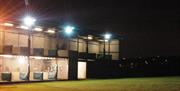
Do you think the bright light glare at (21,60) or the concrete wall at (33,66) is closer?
the concrete wall at (33,66)

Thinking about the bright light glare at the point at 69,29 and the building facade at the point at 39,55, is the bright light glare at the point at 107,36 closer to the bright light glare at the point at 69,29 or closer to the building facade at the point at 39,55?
the building facade at the point at 39,55

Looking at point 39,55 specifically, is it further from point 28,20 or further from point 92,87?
point 92,87

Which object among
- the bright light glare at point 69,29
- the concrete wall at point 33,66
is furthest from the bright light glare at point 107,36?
the concrete wall at point 33,66

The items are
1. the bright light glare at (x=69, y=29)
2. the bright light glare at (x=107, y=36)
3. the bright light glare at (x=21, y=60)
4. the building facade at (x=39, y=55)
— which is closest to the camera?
the building facade at (x=39, y=55)

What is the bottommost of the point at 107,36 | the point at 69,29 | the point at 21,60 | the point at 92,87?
the point at 92,87

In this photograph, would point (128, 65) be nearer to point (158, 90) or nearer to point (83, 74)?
point (83, 74)

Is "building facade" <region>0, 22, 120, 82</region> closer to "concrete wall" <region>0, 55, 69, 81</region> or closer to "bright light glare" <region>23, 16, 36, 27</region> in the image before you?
"concrete wall" <region>0, 55, 69, 81</region>

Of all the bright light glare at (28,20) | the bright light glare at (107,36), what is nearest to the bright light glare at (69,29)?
the bright light glare at (28,20)

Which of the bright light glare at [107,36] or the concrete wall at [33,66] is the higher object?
the bright light glare at [107,36]

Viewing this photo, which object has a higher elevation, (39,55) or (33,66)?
(39,55)

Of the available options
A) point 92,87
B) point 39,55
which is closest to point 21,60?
point 39,55

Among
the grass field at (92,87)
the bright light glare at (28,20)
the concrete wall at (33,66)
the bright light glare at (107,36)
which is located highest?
the bright light glare at (28,20)

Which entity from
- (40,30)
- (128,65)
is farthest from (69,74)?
(128,65)

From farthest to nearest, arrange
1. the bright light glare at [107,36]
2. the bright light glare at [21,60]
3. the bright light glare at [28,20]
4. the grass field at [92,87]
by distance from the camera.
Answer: the bright light glare at [107,36] < the bright light glare at [21,60] < the bright light glare at [28,20] < the grass field at [92,87]
